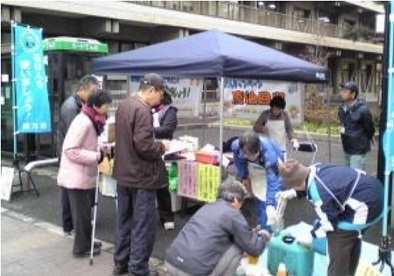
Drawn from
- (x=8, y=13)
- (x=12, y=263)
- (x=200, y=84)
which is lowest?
(x=12, y=263)

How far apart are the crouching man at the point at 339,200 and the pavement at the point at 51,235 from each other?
5.84 ft

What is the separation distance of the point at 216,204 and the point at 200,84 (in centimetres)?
463

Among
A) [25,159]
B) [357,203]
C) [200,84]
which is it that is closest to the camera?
[357,203]

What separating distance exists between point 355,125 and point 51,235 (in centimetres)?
381

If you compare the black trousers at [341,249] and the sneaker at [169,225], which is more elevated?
the black trousers at [341,249]

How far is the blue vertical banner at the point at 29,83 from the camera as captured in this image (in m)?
8.45

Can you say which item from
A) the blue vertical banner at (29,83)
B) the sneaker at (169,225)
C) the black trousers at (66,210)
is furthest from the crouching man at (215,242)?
the blue vertical banner at (29,83)

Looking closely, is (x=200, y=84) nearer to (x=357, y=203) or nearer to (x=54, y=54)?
(x=54, y=54)

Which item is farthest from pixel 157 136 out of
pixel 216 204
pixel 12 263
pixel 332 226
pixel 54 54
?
pixel 54 54

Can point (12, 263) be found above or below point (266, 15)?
below

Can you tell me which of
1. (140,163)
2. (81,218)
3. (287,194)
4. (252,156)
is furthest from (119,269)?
(287,194)

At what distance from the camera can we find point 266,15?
94.8 ft

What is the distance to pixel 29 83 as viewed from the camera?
855 cm

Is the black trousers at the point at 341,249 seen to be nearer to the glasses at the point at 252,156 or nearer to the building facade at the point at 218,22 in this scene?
the glasses at the point at 252,156
